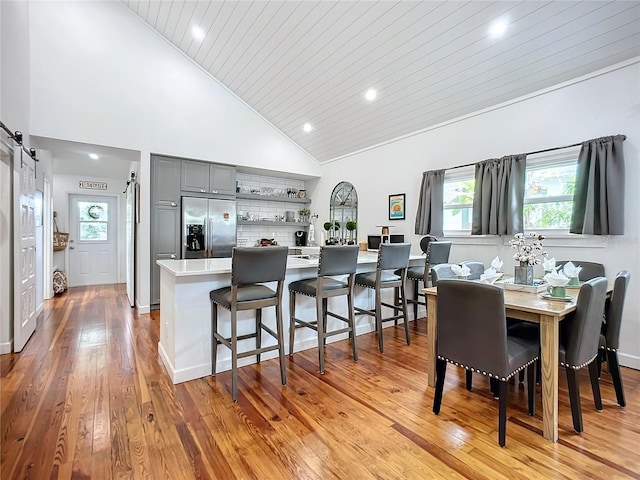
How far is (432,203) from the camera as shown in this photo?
4395 millimetres

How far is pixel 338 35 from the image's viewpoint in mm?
3600

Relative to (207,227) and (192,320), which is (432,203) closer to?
(192,320)

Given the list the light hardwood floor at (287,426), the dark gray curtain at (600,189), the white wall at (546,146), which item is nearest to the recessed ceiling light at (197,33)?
the white wall at (546,146)

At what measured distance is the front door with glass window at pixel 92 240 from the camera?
705 centimetres

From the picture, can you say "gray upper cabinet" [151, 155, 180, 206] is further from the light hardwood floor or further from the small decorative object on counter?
the small decorative object on counter

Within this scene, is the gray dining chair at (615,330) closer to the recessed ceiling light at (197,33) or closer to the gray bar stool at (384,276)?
the gray bar stool at (384,276)

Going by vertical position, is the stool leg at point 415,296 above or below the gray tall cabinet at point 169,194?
below

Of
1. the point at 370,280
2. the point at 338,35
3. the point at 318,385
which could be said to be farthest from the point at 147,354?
the point at 338,35

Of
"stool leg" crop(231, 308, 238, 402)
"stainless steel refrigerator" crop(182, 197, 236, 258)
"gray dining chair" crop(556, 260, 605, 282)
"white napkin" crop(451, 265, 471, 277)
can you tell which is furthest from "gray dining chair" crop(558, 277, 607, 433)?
"stainless steel refrigerator" crop(182, 197, 236, 258)

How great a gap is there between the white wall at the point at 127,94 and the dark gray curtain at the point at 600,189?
4699 millimetres

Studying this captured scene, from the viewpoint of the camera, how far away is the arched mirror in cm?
588

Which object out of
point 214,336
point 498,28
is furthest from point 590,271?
point 214,336

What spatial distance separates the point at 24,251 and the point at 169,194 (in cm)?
196

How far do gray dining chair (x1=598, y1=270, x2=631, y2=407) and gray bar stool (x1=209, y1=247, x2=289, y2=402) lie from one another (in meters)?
2.30
